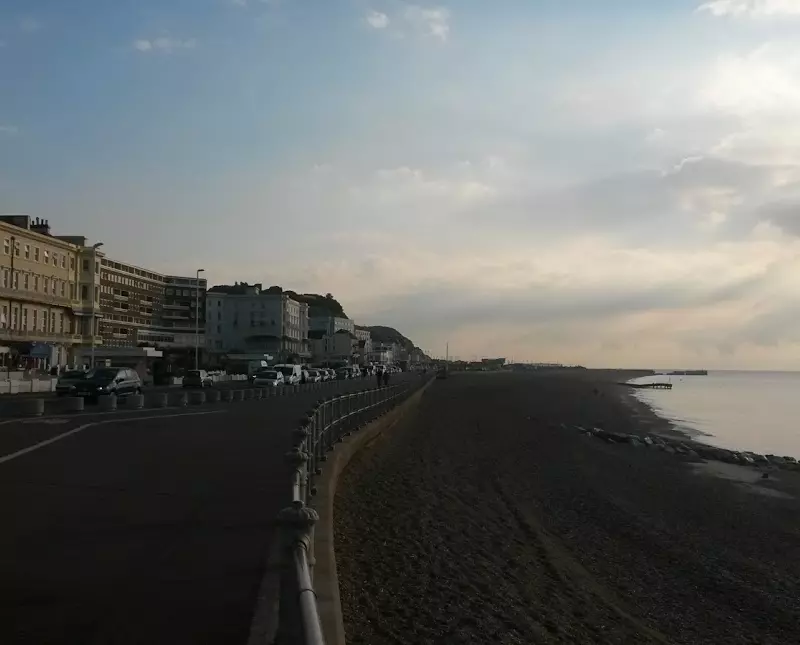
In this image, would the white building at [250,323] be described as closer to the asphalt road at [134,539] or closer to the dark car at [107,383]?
the dark car at [107,383]

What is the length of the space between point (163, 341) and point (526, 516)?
433 ft

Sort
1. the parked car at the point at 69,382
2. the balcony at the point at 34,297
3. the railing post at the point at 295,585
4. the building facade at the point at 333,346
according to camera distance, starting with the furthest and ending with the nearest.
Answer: the building facade at the point at 333,346 → the balcony at the point at 34,297 → the parked car at the point at 69,382 → the railing post at the point at 295,585

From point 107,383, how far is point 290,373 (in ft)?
86.6

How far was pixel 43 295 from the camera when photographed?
76.4 metres

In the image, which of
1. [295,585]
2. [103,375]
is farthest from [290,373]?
[295,585]

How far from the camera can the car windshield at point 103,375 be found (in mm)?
38662

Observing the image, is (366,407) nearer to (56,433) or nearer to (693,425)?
(56,433)

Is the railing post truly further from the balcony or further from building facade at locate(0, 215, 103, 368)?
the balcony

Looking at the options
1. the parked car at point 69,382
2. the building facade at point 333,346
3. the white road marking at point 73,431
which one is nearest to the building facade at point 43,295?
the parked car at point 69,382

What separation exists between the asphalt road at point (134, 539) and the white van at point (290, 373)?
44.3 meters

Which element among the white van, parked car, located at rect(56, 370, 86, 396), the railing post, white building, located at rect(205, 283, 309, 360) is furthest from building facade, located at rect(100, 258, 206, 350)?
the railing post

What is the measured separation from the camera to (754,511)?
64.3 feet

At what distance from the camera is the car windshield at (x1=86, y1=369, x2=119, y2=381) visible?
1522 inches

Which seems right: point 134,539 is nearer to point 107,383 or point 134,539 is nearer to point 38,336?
point 107,383
